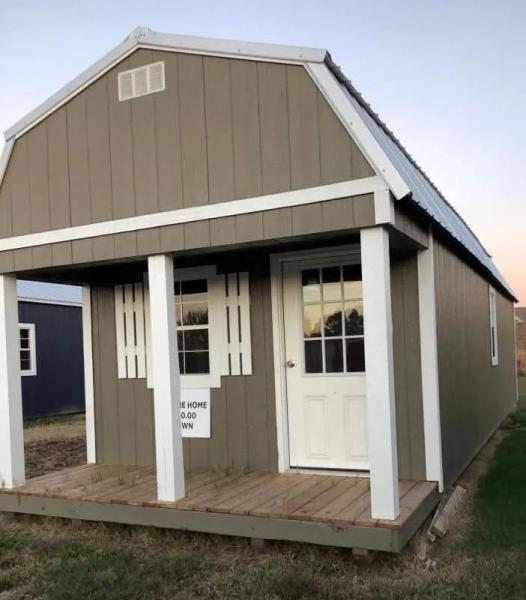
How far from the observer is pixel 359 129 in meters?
4.12

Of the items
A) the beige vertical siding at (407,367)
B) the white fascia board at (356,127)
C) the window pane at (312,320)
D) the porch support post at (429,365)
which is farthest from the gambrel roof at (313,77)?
the window pane at (312,320)

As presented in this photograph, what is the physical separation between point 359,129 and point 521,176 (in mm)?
11572

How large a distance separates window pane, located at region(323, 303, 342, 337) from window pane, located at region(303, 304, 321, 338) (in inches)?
2.5

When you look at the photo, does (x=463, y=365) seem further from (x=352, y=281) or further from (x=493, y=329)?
(x=493, y=329)

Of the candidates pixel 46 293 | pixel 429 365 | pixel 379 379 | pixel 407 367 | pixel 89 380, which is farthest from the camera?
pixel 46 293

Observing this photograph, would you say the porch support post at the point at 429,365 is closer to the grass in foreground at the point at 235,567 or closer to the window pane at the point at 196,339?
the grass in foreground at the point at 235,567

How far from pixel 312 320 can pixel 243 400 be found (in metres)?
1.04

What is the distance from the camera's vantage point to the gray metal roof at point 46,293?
14.7m

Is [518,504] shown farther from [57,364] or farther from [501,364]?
[57,364]

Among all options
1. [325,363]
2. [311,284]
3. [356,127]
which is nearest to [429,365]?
[325,363]

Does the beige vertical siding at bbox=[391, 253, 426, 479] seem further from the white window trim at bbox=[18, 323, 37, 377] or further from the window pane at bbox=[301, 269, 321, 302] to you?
the white window trim at bbox=[18, 323, 37, 377]

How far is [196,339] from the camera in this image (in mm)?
6242

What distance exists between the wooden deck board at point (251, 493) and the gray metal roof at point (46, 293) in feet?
31.0

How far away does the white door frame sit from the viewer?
225 inches
